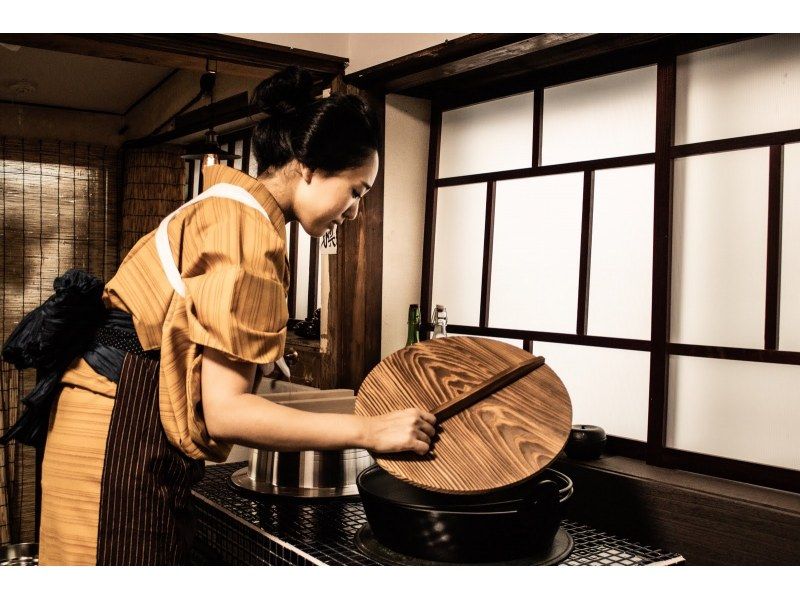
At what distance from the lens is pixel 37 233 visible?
4691 mm

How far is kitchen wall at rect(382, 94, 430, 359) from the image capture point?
2.85m

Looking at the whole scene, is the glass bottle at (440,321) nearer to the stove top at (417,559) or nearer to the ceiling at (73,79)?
the stove top at (417,559)

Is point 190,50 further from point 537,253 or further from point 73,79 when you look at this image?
point 73,79

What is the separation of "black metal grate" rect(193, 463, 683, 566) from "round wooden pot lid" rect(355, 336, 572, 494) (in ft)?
0.94

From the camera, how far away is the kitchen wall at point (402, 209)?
285 centimetres

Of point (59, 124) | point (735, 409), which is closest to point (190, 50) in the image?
point (735, 409)

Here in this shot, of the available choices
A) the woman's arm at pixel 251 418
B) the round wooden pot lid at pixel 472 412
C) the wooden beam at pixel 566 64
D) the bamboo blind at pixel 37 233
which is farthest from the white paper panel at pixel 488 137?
the bamboo blind at pixel 37 233

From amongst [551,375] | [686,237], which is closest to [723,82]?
[686,237]

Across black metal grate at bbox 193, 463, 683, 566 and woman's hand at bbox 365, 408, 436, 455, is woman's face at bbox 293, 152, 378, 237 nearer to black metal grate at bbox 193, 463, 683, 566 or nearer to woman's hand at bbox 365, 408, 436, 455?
woman's hand at bbox 365, 408, 436, 455

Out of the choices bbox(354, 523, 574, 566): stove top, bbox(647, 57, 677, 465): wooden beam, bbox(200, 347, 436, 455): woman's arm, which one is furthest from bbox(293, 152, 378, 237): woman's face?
bbox(647, 57, 677, 465): wooden beam

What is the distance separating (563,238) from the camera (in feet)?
7.84

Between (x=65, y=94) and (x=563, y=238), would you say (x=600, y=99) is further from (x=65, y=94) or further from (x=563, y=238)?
(x=65, y=94)

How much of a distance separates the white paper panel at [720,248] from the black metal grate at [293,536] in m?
0.60
